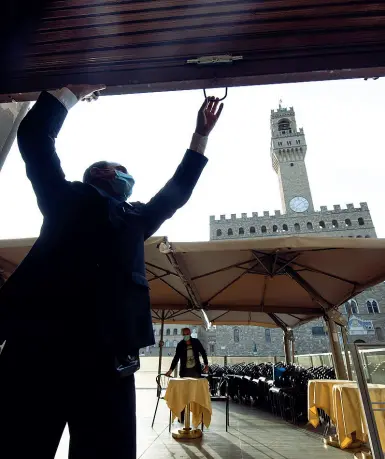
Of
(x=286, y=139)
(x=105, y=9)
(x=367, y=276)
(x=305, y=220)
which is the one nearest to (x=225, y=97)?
(x=105, y=9)

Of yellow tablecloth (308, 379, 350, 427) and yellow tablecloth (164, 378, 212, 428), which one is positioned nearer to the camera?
yellow tablecloth (308, 379, 350, 427)

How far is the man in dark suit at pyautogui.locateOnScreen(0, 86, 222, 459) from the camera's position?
686 millimetres

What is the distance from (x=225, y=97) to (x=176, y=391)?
3.42 m

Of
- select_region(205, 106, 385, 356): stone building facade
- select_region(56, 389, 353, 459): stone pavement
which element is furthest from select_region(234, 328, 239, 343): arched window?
select_region(56, 389, 353, 459): stone pavement

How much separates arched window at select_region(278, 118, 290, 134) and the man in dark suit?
152 feet

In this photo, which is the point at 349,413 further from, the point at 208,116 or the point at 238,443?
the point at 208,116

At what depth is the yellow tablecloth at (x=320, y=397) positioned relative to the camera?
328 cm

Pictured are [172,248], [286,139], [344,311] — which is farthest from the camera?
[286,139]

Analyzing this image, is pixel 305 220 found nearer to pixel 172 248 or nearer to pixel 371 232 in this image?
pixel 371 232

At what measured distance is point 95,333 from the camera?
0.75 metres

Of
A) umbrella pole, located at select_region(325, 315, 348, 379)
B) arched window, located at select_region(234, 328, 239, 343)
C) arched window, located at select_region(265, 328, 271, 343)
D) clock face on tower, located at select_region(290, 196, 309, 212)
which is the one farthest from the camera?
clock face on tower, located at select_region(290, 196, 309, 212)

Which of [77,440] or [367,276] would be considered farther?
[367,276]

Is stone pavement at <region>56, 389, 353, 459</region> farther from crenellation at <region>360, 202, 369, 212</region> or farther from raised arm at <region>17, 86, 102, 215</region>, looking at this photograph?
crenellation at <region>360, 202, 369, 212</region>

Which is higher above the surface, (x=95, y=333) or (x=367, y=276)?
(x=367, y=276)
